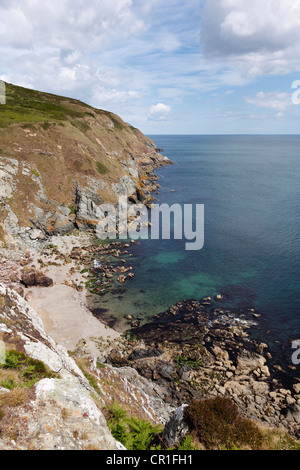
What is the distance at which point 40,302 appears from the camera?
36.8 meters

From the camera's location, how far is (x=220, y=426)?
12094 mm

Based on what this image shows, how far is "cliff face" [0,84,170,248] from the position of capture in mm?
54688

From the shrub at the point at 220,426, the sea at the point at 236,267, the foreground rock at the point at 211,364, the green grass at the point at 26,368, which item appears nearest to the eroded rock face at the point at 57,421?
the green grass at the point at 26,368

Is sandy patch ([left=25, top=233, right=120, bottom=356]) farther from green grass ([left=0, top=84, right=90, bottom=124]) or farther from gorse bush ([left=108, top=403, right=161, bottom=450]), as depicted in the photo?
green grass ([left=0, top=84, right=90, bottom=124])

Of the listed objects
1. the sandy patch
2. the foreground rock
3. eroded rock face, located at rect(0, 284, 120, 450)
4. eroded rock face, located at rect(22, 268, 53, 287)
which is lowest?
the foreground rock

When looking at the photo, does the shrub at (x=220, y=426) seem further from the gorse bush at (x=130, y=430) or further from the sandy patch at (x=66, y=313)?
the sandy patch at (x=66, y=313)

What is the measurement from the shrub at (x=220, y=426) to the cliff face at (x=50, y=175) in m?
45.3

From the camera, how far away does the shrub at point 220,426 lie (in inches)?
449

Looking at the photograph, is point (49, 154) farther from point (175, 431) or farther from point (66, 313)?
point (175, 431)

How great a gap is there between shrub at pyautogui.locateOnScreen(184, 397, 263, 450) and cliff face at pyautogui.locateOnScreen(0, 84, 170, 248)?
45.3 meters

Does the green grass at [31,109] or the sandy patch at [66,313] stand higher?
the green grass at [31,109]

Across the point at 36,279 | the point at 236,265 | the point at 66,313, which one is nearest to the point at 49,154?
the point at 36,279

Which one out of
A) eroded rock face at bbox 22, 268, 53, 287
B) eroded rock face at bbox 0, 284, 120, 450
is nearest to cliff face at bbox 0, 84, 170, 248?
eroded rock face at bbox 22, 268, 53, 287

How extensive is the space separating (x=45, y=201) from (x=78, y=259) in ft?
64.6
